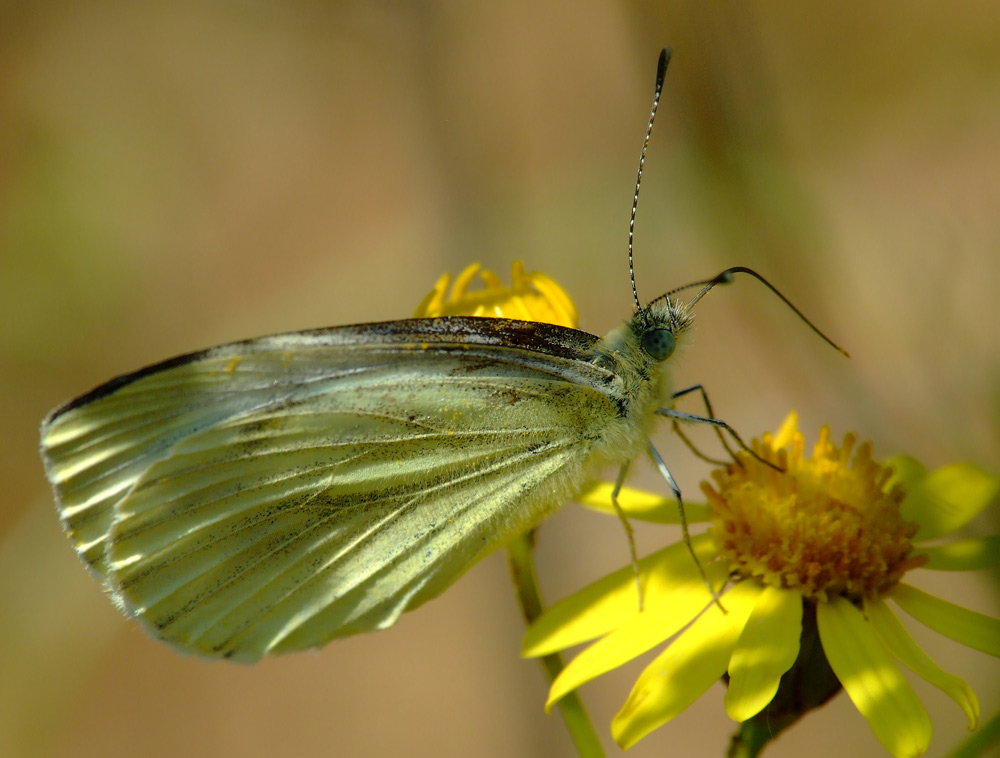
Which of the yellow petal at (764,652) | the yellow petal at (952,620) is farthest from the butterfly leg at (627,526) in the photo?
the yellow petal at (952,620)

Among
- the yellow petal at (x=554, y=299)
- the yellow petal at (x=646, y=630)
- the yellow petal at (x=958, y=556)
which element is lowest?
the yellow petal at (x=958, y=556)

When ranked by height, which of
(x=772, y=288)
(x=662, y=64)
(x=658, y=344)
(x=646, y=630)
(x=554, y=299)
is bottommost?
(x=646, y=630)

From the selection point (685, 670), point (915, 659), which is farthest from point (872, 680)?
point (685, 670)

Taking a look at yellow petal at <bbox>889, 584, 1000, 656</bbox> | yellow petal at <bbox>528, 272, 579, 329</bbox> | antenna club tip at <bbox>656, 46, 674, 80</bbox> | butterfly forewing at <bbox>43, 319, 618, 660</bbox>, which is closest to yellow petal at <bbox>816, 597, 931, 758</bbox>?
yellow petal at <bbox>889, 584, 1000, 656</bbox>

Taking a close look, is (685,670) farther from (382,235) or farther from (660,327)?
(382,235)

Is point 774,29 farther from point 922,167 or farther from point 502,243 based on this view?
point 502,243

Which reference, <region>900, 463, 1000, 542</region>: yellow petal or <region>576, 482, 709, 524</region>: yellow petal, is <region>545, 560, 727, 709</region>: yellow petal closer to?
<region>576, 482, 709, 524</region>: yellow petal

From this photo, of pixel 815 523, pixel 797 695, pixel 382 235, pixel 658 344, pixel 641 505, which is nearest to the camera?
pixel 797 695

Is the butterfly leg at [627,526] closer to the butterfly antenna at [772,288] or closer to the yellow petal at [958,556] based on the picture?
the butterfly antenna at [772,288]
